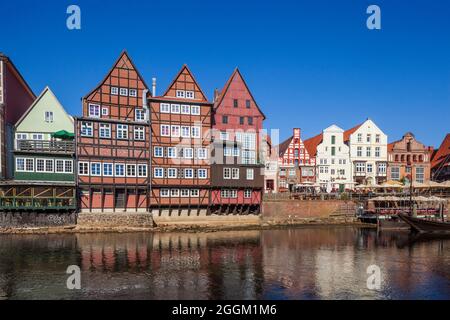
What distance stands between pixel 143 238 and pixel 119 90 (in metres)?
17.1

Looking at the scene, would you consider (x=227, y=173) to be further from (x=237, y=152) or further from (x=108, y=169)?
(x=108, y=169)

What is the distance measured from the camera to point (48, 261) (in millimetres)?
23312

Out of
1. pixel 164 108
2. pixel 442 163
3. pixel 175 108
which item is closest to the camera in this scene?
pixel 164 108

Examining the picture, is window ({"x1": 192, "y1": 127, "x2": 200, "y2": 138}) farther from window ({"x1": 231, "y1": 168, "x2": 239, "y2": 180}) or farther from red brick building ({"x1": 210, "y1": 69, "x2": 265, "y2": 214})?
window ({"x1": 231, "y1": 168, "x2": 239, "y2": 180})

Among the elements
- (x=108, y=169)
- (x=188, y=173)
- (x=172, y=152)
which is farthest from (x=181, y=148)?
(x=108, y=169)

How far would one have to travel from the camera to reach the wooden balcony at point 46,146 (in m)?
35.8

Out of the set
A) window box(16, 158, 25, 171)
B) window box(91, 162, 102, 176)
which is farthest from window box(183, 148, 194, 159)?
window box(16, 158, 25, 171)

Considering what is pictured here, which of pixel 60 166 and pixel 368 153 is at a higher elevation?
pixel 368 153

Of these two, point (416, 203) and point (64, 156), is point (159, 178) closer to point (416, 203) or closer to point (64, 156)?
point (64, 156)

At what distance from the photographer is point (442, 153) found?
2680 inches

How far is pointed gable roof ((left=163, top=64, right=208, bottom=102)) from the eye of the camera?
40.6 metres

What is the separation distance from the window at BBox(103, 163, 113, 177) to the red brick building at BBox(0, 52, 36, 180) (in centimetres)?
938

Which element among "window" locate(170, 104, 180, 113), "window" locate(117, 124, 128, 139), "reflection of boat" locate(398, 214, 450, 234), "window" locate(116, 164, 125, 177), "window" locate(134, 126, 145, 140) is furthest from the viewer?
"window" locate(170, 104, 180, 113)

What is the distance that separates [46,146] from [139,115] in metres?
10.2
